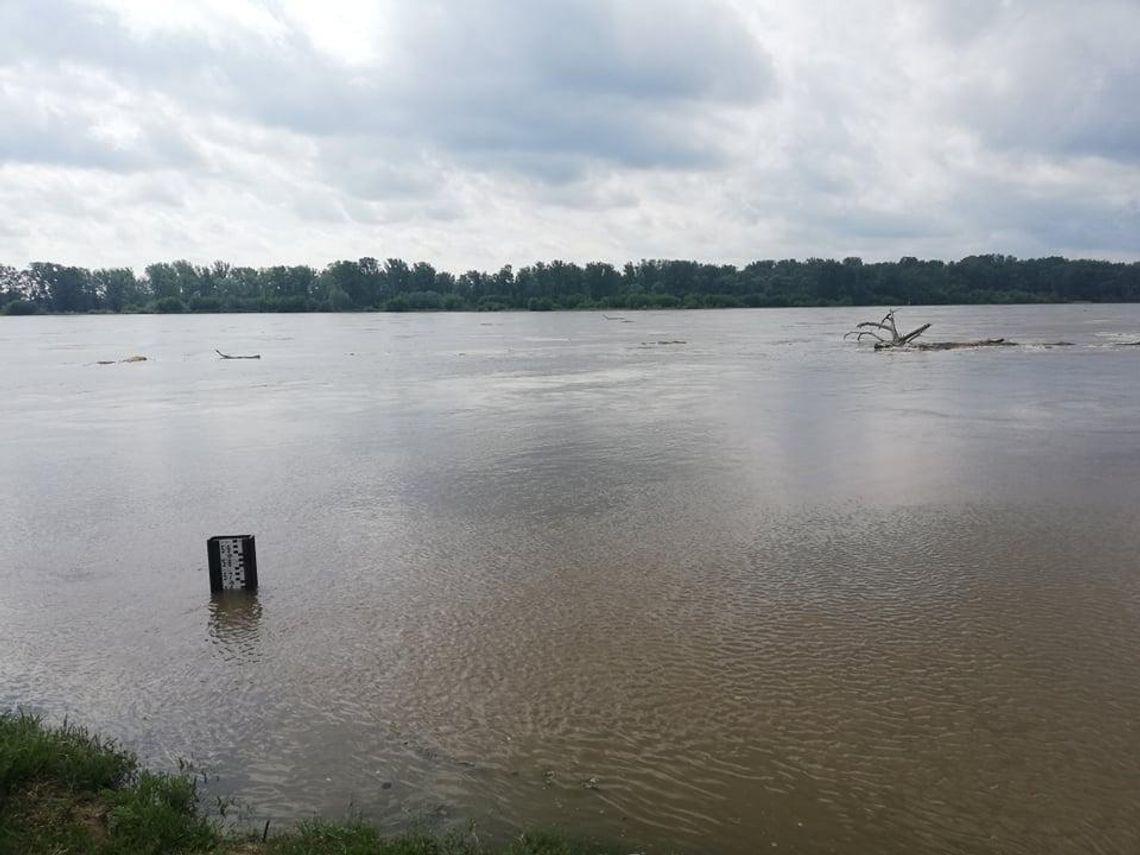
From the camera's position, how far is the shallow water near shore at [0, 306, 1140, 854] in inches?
221

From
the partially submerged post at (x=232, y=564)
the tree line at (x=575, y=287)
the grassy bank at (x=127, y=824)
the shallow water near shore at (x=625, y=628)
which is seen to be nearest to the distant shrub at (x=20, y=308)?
the tree line at (x=575, y=287)

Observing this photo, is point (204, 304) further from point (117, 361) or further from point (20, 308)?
point (117, 361)

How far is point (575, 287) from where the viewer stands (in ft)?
593

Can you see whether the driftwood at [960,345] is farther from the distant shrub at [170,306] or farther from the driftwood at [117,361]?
the distant shrub at [170,306]

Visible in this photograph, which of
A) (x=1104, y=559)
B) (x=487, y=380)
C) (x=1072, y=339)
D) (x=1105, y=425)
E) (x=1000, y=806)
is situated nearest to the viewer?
(x=1000, y=806)

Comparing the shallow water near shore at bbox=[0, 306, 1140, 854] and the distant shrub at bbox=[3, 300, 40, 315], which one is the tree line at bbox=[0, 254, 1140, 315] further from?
the shallow water near shore at bbox=[0, 306, 1140, 854]

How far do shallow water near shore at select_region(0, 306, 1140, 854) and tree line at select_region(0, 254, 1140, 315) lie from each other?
520ft

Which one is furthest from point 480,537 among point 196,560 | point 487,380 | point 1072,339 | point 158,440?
point 1072,339

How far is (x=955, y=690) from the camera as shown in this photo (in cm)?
686

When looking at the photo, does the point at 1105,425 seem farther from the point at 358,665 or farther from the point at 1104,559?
the point at 358,665

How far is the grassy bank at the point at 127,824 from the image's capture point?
479 cm

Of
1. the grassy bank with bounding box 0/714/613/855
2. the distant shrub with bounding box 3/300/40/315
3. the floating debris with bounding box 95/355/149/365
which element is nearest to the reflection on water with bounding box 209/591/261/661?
the grassy bank with bounding box 0/714/613/855

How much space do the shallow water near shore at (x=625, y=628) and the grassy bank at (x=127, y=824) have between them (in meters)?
0.36

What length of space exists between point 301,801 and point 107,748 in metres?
1.53
